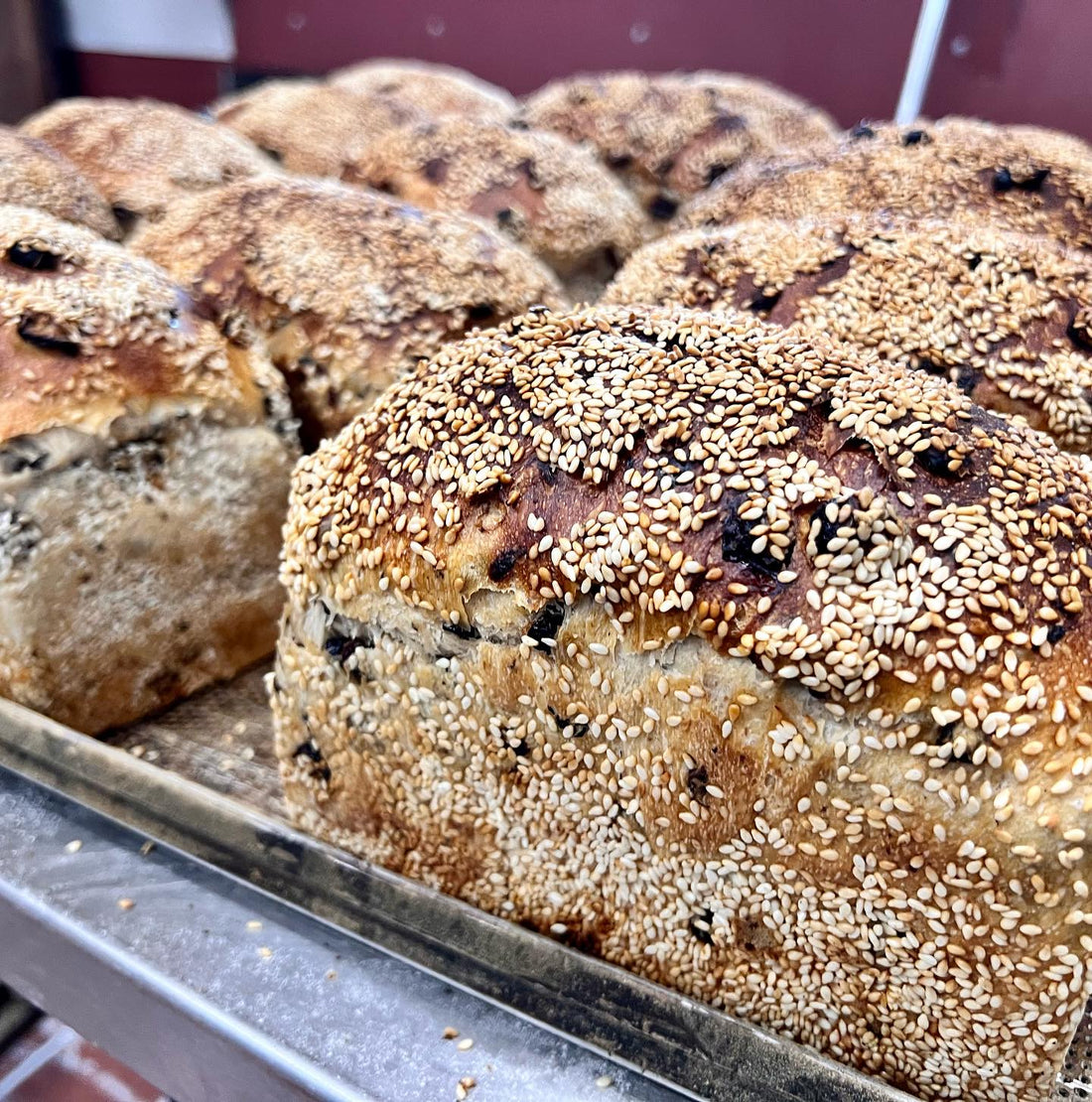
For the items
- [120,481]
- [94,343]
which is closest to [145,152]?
[94,343]

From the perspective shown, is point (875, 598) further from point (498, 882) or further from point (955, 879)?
point (498, 882)

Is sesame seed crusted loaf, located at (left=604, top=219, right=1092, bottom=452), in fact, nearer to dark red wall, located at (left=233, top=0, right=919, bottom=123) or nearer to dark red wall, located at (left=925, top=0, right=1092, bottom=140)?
dark red wall, located at (left=925, top=0, right=1092, bottom=140)

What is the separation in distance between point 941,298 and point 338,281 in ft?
3.61

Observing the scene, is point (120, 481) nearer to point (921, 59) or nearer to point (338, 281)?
point (338, 281)

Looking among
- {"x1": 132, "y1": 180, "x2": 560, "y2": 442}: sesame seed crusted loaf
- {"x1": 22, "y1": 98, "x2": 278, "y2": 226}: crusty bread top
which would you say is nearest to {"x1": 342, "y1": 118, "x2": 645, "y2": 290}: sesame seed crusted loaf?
{"x1": 22, "y1": 98, "x2": 278, "y2": 226}: crusty bread top

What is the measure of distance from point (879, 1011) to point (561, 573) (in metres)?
0.63

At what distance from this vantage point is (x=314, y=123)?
134 inches

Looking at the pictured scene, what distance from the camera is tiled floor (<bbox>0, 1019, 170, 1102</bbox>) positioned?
5.99 ft

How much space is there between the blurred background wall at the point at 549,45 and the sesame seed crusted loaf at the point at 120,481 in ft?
7.71

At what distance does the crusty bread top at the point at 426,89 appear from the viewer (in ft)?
12.4

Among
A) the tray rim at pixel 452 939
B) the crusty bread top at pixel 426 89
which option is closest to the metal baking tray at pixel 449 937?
the tray rim at pixel 452 939

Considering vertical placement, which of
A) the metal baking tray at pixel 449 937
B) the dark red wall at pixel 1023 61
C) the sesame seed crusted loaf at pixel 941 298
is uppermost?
the dark red wall at pixel 1023 61

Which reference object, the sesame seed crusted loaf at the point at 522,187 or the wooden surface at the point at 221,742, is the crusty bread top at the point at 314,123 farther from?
the wooden surface at the point at 221,742

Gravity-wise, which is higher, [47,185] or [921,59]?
[921,59]
